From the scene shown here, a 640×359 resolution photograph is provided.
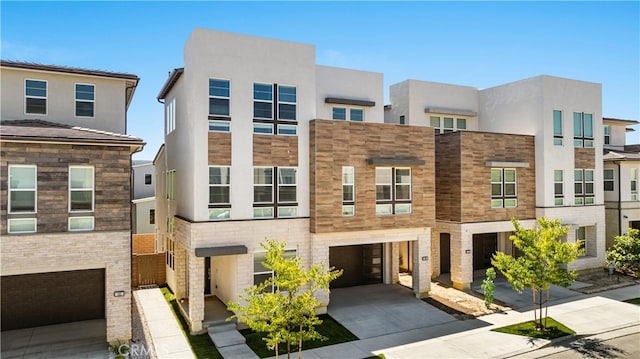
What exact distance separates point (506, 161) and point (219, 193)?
1563 centimetres

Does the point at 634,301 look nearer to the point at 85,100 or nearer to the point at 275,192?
the point at 275,192

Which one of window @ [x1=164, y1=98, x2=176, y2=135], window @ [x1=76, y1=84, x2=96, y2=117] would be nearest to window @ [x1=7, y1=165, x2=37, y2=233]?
window @ [x1=76, y1=84, x2=96, y2=117]

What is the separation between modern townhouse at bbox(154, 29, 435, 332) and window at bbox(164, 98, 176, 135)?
152mm

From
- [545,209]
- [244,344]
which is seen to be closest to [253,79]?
[244,344]

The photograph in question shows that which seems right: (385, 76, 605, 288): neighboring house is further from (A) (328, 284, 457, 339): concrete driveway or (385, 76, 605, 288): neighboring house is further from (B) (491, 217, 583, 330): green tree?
(B) (491, 217, 583, 330): green tree

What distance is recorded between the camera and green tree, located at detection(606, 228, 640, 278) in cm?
2380

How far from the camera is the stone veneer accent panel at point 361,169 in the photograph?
17766mm

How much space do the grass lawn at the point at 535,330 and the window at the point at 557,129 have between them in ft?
38.6

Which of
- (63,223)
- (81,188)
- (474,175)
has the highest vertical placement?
(474,175)

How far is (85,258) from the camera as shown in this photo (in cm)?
1405

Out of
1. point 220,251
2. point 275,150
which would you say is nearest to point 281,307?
point 220,251

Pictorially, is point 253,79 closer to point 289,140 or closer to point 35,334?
point 289,140

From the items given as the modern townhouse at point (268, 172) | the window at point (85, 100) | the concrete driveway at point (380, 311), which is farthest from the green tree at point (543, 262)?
the window at point (85, 100)

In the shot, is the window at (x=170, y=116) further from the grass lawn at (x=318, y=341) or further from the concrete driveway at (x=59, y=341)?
the grass lawn at (x=318, y=341)
